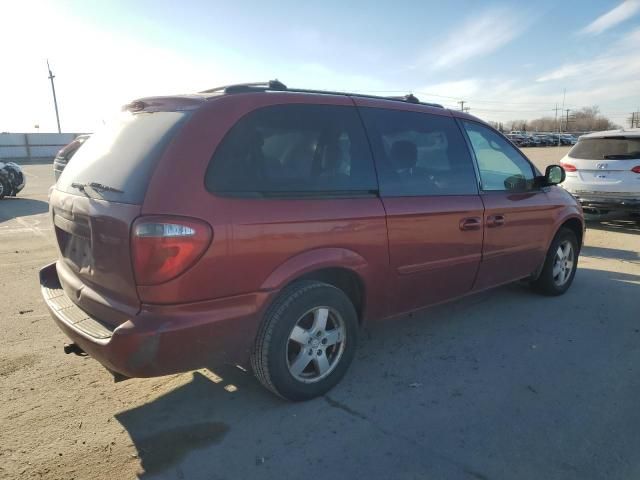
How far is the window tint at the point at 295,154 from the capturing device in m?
2.66

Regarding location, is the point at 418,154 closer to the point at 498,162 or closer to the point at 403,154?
the point at 403,154

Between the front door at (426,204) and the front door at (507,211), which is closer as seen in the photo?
the front door at (426,204)

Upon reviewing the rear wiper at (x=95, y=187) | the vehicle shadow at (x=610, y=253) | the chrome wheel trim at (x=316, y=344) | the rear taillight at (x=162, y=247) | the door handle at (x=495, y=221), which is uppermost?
the rear wiper at (x=95, y=187)

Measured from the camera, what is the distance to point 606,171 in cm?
866

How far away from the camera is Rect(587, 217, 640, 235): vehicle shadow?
29.6 feet

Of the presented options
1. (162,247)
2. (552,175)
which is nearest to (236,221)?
(162,247)

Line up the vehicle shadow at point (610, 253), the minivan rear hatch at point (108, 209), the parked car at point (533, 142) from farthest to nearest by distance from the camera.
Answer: the parked car at point (533, 142) < the vehicle shadow at point (610, 253) < the minivan rear hatch at point (108, 209)

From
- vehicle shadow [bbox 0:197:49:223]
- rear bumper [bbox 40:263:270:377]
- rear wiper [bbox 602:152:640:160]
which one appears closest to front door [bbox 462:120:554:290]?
rear bumper [bbox 40:263:270:377]

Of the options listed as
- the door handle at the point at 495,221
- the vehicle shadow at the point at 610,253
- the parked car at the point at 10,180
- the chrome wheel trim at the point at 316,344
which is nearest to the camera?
the chrome wheel trim at the point at 316,344

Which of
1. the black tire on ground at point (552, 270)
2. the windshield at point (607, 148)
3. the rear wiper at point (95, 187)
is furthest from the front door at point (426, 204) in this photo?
the windshield at point (607, 148)

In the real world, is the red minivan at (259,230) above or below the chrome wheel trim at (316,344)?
above

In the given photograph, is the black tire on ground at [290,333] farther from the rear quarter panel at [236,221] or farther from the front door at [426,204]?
the front door at [426,204]

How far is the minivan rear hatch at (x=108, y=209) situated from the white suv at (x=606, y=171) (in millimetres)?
8368

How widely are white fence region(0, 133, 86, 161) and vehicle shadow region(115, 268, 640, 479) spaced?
41.9 m
